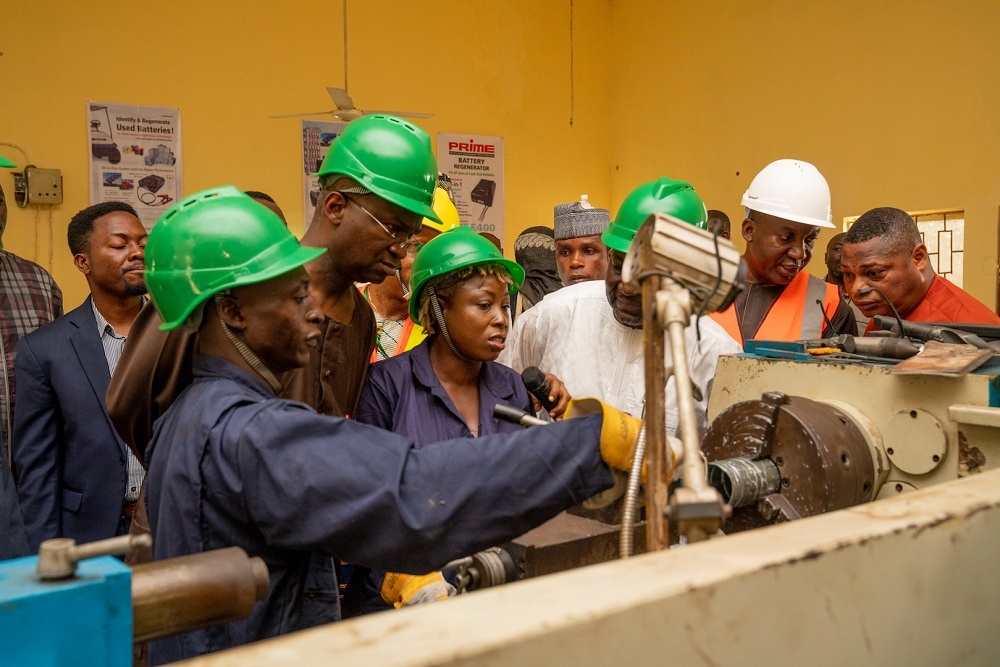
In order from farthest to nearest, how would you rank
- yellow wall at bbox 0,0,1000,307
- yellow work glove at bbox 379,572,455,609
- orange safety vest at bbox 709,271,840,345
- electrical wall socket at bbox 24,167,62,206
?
electrical wall socket at bbox 24,167,62,206 < yellow wall at bbox 0,0,1000,307 < orange safety vest at bbox 709,271,840,345 < yellow work glove at bbox 379,572,455,609

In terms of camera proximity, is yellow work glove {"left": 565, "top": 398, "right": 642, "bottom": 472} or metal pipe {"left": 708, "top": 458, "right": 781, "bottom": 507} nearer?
yellow work glove {"left": 565, "top": 398, "right": 642, "bottom": 472}

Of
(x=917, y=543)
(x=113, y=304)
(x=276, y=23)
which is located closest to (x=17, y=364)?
(x=113, y=304)

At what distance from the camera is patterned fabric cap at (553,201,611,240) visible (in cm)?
299

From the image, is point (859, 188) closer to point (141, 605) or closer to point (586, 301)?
point (586, 301)

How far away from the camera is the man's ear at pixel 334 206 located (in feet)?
6.17

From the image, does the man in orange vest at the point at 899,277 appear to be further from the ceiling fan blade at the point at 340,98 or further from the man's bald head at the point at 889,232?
the ceiling fan blade at the point at 340,98

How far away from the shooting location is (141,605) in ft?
2.64

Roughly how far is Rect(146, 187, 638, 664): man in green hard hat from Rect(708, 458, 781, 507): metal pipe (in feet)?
0.72

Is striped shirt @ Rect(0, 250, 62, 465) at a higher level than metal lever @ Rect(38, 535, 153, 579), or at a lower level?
higher

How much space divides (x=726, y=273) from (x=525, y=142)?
5.14 meters

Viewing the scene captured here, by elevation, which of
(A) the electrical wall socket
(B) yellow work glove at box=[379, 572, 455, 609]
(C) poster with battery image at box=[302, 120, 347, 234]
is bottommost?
(B) yellow work glove at box=[379, 572, 455, 609]

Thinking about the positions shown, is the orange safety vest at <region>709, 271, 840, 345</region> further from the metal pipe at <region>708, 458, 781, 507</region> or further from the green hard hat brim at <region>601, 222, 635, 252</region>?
the metal pipe at <region>708, 458, 781, 507</region>

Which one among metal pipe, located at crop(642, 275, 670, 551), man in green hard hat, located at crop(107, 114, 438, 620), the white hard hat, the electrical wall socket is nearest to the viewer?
metal pipe, located at crop(642, 275, 670, 551)

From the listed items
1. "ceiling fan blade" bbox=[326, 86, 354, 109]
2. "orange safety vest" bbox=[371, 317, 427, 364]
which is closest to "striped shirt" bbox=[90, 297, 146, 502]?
"orange safety vest" bbox=[371, 317, 427, 364]
